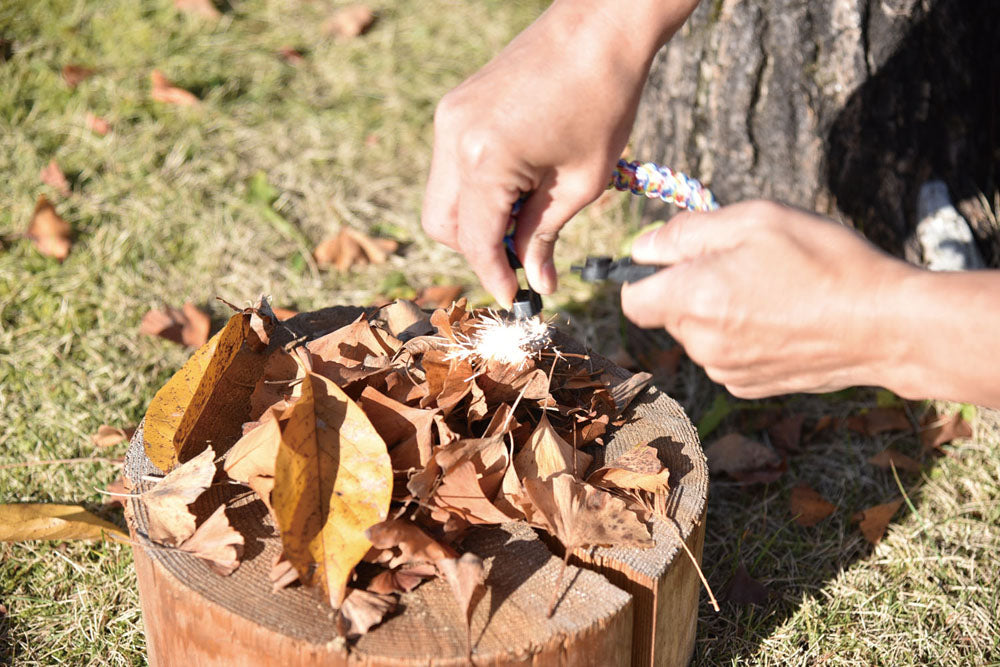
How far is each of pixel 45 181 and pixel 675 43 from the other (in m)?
2.51

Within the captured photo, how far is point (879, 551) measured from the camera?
243 centimetres

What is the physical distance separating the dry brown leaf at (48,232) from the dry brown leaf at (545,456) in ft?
7.66

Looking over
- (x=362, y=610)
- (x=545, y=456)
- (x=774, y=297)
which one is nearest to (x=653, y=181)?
(x=774, y=297)

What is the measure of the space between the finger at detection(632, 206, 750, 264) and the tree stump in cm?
47

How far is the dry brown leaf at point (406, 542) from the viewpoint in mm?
1474

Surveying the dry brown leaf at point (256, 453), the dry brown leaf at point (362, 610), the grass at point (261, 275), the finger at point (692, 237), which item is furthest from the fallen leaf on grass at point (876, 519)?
the dry brown leaf at point (256, 453)

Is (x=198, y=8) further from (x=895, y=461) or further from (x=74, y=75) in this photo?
(x=895, y=461)

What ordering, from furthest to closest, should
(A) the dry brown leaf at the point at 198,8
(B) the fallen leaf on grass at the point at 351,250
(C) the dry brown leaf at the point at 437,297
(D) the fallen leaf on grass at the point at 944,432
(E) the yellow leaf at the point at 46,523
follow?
(A) the dry brown leaf at the point at 198,8, (B) the fallen leaf on grass at the point at 351,250, (C) the dry brown leaf at the point at 437,297, (D) the fallen leaf on grass at the point at 944,432, (E) the yellow leaf at the point at 46,523

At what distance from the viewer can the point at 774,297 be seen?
1.46 m

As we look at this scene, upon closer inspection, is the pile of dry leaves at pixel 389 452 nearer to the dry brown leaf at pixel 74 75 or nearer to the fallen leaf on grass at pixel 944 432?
the fallen leaf on grass at pixel 944 432

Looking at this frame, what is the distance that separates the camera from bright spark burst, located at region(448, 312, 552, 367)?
6.00 feet

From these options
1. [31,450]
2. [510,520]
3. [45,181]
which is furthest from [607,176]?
[45,181]

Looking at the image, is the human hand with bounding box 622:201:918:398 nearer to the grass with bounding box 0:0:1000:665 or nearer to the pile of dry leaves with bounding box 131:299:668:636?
the pile of dry leaves with bounding box 131:299:668:636

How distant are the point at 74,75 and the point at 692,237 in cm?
345
